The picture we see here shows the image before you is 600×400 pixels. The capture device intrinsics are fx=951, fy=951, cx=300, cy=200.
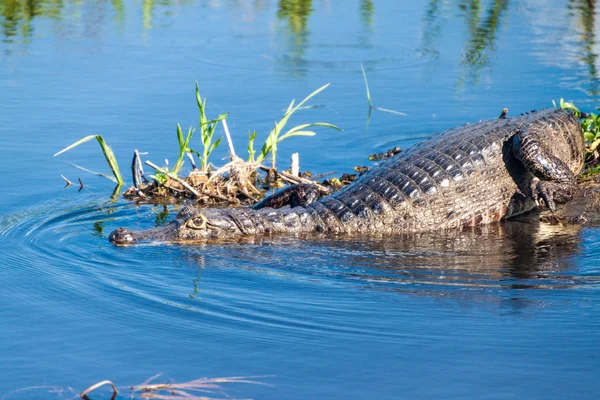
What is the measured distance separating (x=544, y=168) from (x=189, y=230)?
288cm

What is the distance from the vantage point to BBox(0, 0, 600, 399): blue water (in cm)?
475

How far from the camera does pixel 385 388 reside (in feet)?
14.8

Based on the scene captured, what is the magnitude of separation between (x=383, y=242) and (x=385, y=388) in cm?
273

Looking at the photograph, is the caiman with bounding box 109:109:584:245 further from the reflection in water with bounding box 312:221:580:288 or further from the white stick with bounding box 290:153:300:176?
the white stick with bounding box 290:153:300:176

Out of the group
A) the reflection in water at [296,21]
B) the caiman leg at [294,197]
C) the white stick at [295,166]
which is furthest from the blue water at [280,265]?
the caiman leg at [294,197]

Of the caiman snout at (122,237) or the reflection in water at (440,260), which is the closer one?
the reflection in water at (440,260)

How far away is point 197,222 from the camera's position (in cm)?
719

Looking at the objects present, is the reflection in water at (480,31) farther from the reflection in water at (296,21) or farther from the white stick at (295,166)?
the white stick at (295,166)

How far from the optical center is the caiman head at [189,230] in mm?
6980

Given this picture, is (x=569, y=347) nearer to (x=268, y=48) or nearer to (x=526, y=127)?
(x=526, y=127)

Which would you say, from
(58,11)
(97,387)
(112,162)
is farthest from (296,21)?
(97,387)

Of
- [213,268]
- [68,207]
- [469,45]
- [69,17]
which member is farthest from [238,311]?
[69,17]

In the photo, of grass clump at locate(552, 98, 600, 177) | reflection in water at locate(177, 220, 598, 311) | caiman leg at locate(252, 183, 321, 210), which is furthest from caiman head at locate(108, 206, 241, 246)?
grass clump at locate(552, 98, 600, 177)

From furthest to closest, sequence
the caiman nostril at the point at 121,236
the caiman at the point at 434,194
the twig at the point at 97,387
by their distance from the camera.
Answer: the caiman at the point at 434,194 → the caiman nostril at the point at 121,236 → the twig at the point at 97,387
